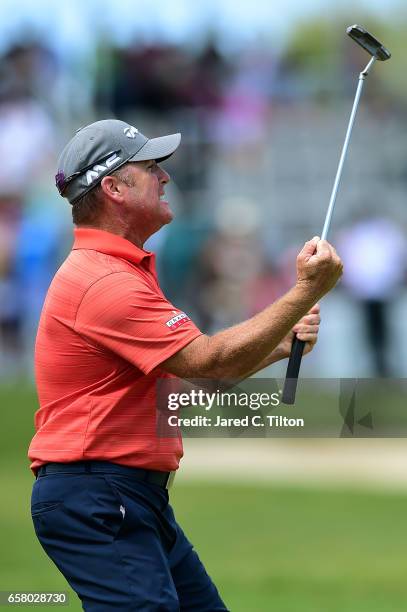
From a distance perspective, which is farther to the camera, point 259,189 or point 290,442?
point 259,189

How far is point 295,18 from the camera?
23906 millimetres

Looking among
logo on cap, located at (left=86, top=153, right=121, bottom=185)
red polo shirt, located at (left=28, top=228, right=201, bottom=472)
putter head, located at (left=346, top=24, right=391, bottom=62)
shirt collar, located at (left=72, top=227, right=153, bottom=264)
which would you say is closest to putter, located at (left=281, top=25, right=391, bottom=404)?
putter head, located at (left=346, top=24, right=391, bottom=62)

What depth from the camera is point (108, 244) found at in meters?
4.86

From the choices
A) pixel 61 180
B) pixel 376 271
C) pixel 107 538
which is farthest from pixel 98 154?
pixel 376 271

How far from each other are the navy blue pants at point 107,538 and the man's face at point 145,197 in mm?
996

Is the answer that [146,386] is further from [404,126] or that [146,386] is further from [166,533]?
[404,126]

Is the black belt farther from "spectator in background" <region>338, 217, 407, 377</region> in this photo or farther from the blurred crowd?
"spectator in background" <region>338, 217, 407, 377</region>

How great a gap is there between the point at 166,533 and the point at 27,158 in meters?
13.3

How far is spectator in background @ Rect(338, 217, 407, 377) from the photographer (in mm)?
16172

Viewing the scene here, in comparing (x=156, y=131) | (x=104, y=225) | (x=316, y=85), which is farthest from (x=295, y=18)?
(x=104, y=225)

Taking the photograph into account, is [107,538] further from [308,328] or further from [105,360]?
[308,328]

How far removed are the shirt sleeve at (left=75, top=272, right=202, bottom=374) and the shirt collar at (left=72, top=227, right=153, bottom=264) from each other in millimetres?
214

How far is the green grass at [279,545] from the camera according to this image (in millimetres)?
8234

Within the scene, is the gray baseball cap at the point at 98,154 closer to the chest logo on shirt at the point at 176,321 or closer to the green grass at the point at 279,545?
the chest logo on shirt at the point at 176,321
